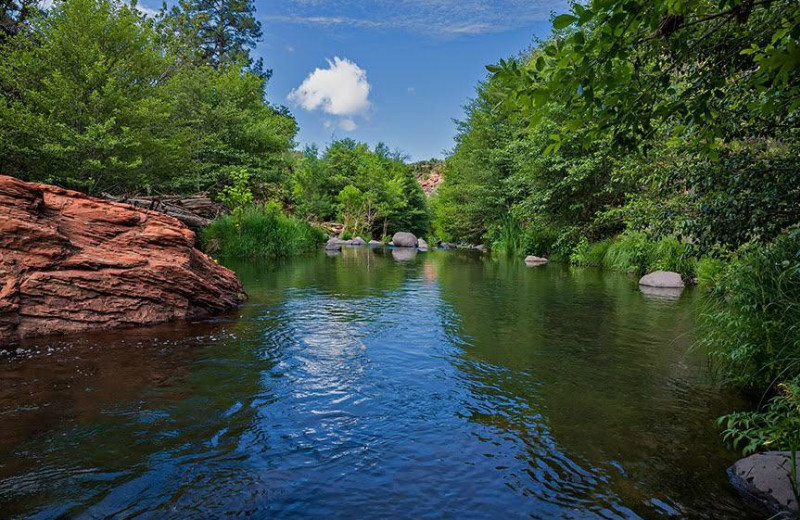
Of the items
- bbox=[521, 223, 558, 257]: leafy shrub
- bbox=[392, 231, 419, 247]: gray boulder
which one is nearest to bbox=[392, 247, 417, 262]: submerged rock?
bbox=[521, 223, 558, 257]: leafy shrub

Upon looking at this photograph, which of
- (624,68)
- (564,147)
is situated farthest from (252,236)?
(624,68)

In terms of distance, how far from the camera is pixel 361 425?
3.43 metres

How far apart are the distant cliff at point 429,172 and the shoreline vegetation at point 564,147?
38.2m

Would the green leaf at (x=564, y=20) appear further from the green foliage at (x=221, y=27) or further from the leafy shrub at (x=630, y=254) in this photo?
the green foliage at (x=221, y=27)

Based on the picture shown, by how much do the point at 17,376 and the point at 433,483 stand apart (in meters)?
4.02

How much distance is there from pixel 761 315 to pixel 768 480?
72.1 inches

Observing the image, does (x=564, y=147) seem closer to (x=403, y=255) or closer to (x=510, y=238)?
Result: (x=510, y=238)

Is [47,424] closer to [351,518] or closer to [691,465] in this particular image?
[351,518]

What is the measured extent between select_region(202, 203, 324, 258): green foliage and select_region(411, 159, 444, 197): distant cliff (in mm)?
63460

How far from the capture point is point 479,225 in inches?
1352

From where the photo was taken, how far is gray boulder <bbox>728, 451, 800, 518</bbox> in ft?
7.84

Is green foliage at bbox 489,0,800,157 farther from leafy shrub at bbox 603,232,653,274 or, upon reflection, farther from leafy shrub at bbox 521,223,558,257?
leafy shrub at bbox 521,223,558,257

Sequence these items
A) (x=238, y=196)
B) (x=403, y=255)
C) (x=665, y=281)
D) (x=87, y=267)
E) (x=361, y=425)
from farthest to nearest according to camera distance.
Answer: (x=403, y=255)
(x=238, y=196)
(x=665, y=281)
(x=87, y=267)
(x=361, y=425)

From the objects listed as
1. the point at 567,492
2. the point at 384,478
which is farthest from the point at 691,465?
the point at 384,478
